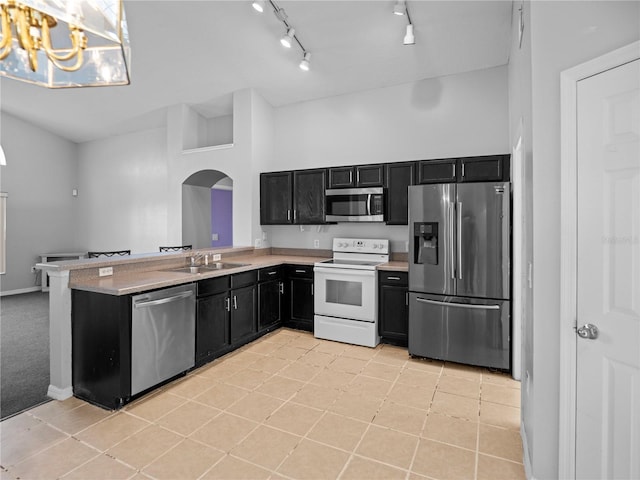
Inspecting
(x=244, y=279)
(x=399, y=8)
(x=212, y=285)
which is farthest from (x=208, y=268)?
(x=399, y=8)

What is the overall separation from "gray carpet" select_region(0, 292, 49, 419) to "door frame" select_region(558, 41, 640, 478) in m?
3.47

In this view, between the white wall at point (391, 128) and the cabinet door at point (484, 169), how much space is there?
0.49m

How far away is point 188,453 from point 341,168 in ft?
11.0

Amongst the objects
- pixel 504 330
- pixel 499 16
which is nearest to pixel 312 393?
pixel 504 330

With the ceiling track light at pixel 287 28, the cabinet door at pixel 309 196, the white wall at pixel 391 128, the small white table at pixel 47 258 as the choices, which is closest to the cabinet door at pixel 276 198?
the cabinet door at pixel 309 196

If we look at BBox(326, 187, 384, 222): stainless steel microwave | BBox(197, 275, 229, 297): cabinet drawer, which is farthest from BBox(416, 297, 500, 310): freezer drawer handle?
BBox(197, 275, 229, 297): cabinet drawer

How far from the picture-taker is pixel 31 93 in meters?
5.66

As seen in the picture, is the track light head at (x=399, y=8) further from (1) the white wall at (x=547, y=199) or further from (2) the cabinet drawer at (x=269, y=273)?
(2) the cabinet drawer at (x=269, y=273)

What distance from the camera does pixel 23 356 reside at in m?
3.53

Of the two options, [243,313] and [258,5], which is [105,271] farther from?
[258,5]

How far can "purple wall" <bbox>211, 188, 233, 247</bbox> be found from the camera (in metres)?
8.09

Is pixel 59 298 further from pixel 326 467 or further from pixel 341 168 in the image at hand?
pixel 341 168

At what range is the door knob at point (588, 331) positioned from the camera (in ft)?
5.00

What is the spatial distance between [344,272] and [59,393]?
2.75m
